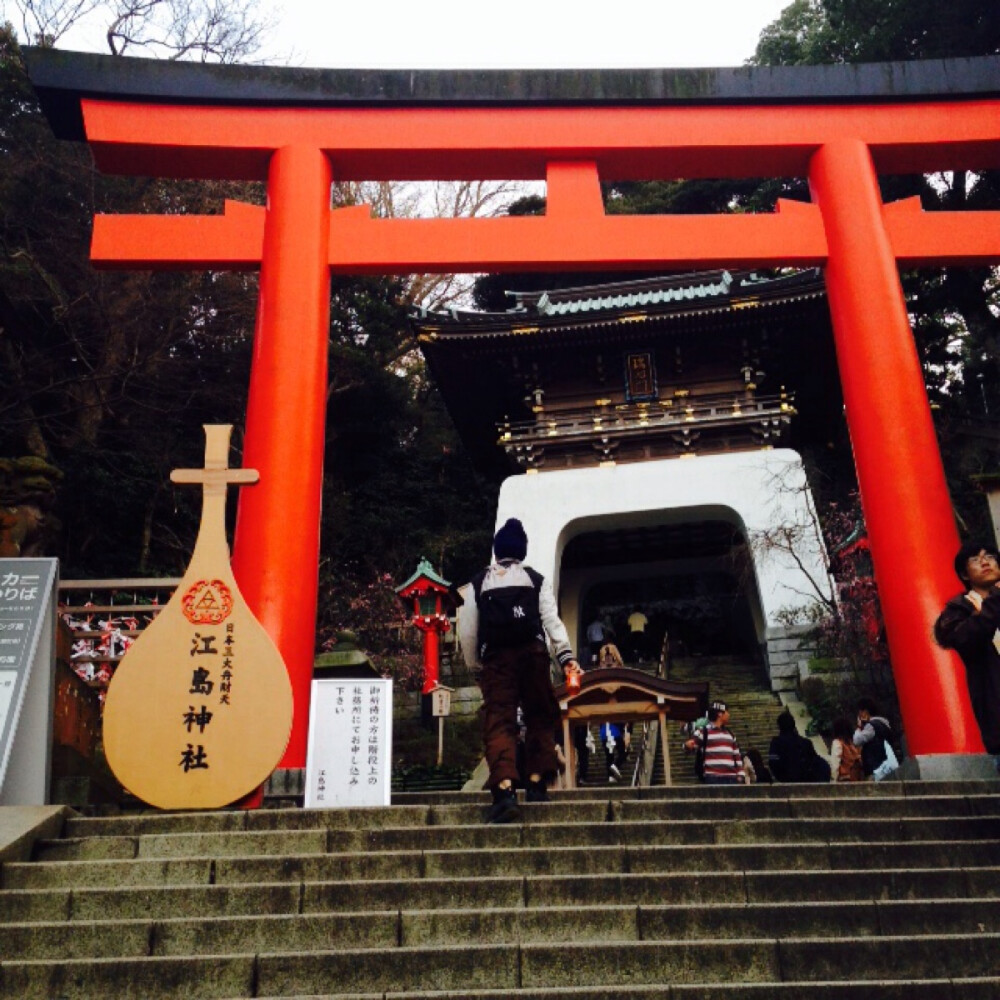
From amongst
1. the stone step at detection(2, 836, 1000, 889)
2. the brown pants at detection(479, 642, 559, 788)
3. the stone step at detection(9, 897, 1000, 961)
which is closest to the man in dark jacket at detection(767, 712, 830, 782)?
the brown pants at detection(479, 642, 559, 788)

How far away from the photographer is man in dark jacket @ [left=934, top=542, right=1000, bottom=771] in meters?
3.80

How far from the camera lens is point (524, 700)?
463 cm

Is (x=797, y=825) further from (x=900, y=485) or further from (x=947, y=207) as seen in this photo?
(x=947, y=207)

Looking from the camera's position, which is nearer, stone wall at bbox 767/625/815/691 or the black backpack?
the black backpack

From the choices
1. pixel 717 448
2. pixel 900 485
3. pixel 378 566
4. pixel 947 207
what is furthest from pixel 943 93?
pixel 378 566

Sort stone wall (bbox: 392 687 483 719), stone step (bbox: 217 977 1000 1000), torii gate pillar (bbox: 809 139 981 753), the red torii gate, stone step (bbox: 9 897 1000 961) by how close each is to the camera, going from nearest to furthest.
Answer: stone step (bbox: 217 977 1000 1000)
stone step (bbox: 9 897 1000 961)
torii gate pillar (bbox: 809 139 981 753)
the red torii gate
stone wall (bbox: 392 687 483 719)

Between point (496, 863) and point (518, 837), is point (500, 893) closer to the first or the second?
point (496, 863)

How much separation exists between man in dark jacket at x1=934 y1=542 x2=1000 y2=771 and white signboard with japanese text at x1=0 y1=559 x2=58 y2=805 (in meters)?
4.49

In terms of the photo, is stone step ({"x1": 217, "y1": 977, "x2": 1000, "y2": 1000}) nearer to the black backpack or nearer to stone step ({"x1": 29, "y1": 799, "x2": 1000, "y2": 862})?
stone step ({"x1": 29, "y1": 799, "x2": 1000, "y2": 862})

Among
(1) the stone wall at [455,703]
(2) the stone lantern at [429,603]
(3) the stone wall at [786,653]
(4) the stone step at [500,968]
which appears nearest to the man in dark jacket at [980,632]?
(4) the stone step at [500,968]

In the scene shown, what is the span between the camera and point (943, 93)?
790 centimetres

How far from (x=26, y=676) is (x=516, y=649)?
104 inches

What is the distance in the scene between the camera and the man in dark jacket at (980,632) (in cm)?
380

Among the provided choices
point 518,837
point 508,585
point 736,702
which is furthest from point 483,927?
point 736,702
